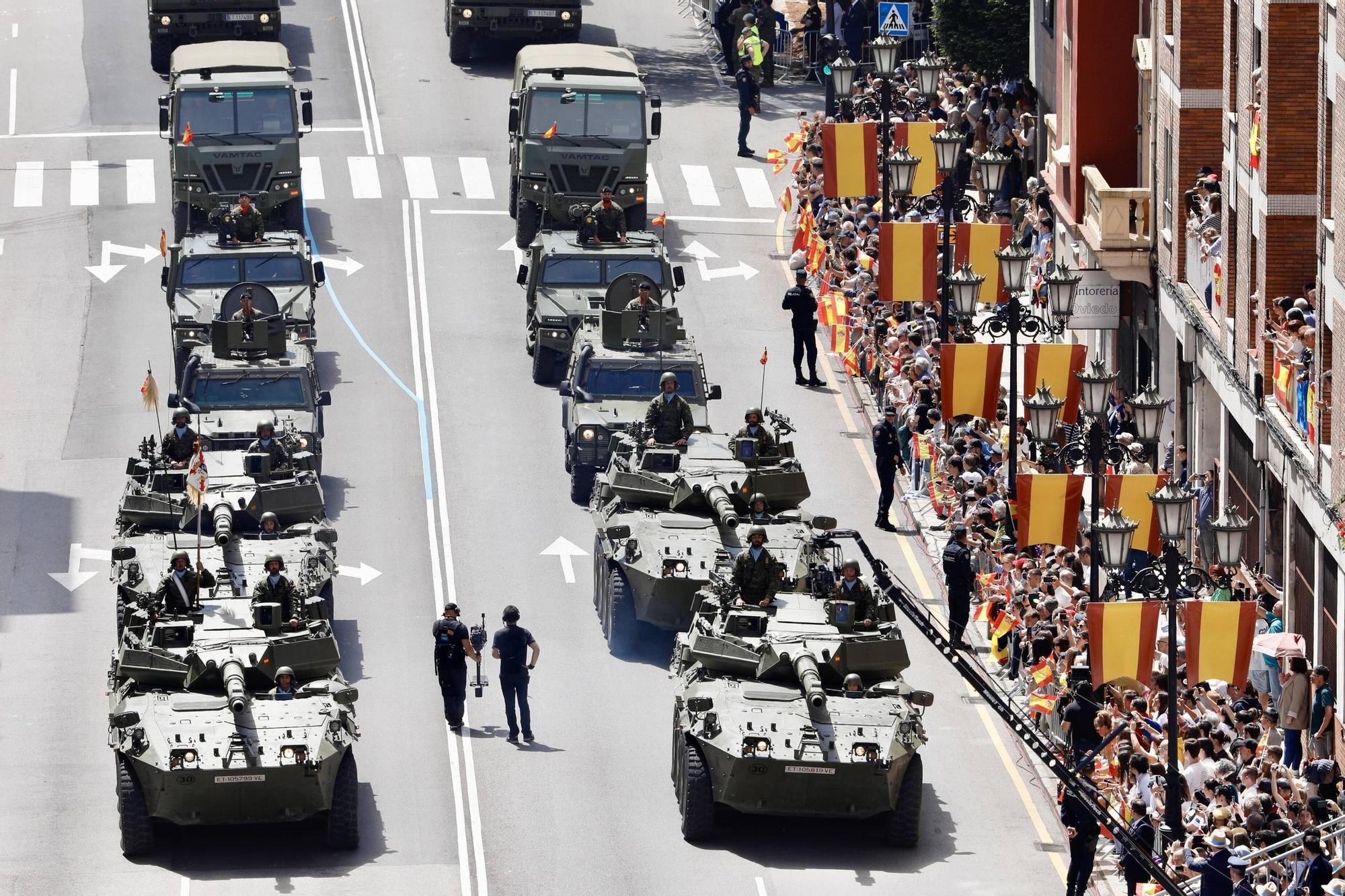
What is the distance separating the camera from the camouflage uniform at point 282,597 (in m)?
36.6

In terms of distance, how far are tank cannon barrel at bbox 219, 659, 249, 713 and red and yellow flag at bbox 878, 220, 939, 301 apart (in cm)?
1415

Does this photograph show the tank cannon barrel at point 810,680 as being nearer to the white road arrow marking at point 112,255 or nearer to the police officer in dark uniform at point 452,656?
the police officer in dark uniform at point 452,656

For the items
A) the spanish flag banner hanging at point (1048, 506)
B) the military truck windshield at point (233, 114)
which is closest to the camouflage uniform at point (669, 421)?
the spanish flag banner hanging at point (1048, 506)

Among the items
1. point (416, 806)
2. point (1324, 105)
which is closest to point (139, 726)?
point (416, 806)

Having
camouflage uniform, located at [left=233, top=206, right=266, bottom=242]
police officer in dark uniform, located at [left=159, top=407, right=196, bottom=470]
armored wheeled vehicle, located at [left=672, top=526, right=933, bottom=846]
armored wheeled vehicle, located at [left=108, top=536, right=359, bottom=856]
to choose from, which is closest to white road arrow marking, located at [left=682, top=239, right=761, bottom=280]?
camouflage uniform, located at [left=233, top=206, right=266, bottom=242]

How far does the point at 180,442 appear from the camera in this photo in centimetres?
4297

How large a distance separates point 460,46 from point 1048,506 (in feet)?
111

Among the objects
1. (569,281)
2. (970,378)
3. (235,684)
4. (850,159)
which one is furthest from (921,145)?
(235,684)

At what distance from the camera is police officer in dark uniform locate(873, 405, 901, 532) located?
148 ft

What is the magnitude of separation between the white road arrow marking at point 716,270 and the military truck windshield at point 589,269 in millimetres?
5710

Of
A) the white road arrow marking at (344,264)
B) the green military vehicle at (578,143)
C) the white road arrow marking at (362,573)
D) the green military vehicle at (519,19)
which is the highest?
the green military vehicle at (519,19)

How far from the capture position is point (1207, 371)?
147 ft

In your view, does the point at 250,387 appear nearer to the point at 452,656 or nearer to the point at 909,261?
the point at 452,656

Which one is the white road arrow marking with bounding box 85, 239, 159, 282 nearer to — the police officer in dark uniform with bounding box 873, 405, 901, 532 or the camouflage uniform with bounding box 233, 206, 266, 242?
the camouflage uniform with bounding box 233, 206, 266, 242
